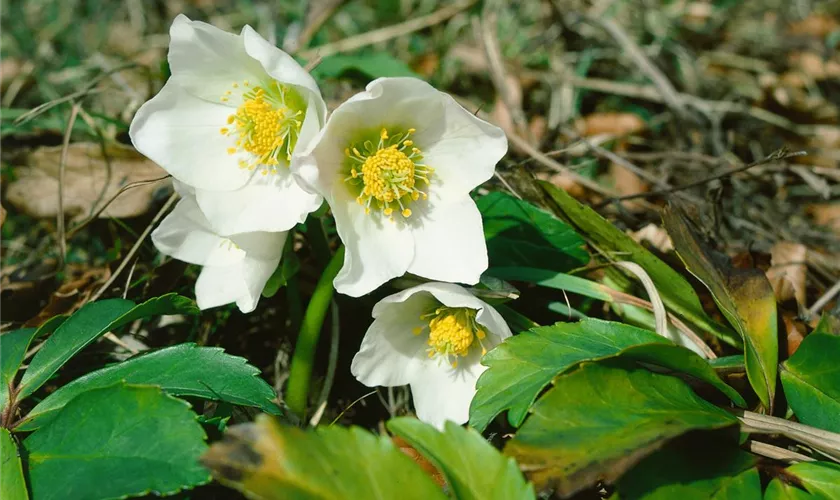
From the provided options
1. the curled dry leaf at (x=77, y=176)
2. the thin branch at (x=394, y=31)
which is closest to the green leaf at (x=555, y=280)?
the curled dry leaf at (x=77, y=176)

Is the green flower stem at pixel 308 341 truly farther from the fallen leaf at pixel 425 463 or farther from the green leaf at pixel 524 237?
the green leaf at pixel 524 237

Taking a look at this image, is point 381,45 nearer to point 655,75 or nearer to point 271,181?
point 655,75

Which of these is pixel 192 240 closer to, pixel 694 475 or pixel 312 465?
pixel 312 465

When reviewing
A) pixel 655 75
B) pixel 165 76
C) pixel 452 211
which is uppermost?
pixel 165 76

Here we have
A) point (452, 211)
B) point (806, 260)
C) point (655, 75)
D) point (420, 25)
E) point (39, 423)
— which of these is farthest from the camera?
point (420, 25)

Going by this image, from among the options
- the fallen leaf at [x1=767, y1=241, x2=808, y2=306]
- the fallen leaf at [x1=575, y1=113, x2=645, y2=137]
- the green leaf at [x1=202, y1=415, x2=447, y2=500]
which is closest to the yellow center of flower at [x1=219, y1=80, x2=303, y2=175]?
the green leaf at [x1=202, y1=415, x2=447, y2=500]

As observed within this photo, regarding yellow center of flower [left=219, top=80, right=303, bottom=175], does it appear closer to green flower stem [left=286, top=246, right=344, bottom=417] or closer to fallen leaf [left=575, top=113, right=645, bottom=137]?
green flower stem [left=286, top=246, right=344, bottom=417]

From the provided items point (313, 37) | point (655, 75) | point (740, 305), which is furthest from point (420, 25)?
point (740, 305)
